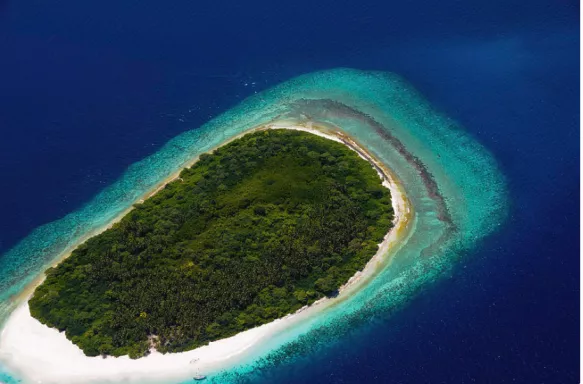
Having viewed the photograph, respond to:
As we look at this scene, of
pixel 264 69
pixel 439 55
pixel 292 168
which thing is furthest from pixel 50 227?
pixel 439 55

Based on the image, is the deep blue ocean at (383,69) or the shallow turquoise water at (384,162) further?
the shallow turquoise water at (384,162)

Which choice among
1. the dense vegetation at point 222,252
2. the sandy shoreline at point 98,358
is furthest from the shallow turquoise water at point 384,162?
the dense vegetation at point 222,252

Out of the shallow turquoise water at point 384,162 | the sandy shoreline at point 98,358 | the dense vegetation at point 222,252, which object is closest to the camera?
the sandy shoreline at point 98,358

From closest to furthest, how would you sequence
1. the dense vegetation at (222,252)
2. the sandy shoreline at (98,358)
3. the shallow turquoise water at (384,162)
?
the sandy shoreline at (98,358), the dense vegetation at (222,252), the shallow turquoise water at (384,162)

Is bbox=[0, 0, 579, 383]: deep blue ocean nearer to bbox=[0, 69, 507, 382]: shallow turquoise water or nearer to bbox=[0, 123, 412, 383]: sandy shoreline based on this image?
bbox=[0, 69, 507, 382]: shallow turquoise water

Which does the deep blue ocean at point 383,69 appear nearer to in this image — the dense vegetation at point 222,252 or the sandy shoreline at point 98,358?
the sandy shoreline at point 98,358

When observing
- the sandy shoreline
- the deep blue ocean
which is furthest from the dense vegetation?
the deep blue ocean

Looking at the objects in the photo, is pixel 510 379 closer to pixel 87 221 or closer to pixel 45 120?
pixel 87 221
